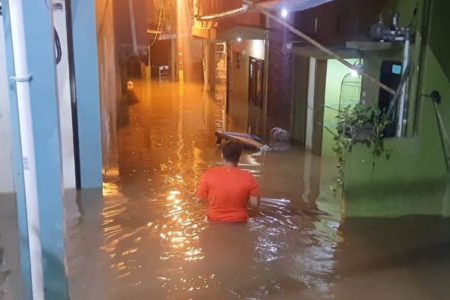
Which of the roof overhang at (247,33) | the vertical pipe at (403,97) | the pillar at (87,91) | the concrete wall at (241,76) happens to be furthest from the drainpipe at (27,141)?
the concrete wall at (241,76)

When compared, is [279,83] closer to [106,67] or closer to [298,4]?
[106,67]

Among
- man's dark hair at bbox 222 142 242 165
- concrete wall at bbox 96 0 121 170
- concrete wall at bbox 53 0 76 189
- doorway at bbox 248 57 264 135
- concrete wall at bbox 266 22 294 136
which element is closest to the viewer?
man's dark hair at bbox 222 142 242 165

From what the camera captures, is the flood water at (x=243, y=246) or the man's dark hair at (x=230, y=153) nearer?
the flood water at (x=243, y=246)

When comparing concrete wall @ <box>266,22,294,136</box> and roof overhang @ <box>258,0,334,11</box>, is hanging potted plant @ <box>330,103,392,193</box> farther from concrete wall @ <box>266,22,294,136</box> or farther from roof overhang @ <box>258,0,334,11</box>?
concrete wall @ <box>266,22,294,136</box>

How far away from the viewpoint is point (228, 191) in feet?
19.6

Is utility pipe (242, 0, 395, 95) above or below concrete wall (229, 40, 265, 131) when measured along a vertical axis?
above

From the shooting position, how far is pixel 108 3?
1062cm

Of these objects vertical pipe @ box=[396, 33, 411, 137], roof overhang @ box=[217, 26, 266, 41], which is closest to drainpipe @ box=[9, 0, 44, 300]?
vertical pipe @ box=[396, 33, 411, 137]

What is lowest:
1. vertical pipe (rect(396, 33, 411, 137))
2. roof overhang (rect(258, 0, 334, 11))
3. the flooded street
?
the flooded street

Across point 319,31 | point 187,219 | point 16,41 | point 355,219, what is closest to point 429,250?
point 355,219

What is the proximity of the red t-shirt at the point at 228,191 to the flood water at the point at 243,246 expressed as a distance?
21 centimetres

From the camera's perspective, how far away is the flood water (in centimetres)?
500

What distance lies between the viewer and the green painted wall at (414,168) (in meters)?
6.50

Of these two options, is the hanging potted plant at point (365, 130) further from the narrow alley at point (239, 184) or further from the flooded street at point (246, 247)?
the flooded street at point (246, 247)
